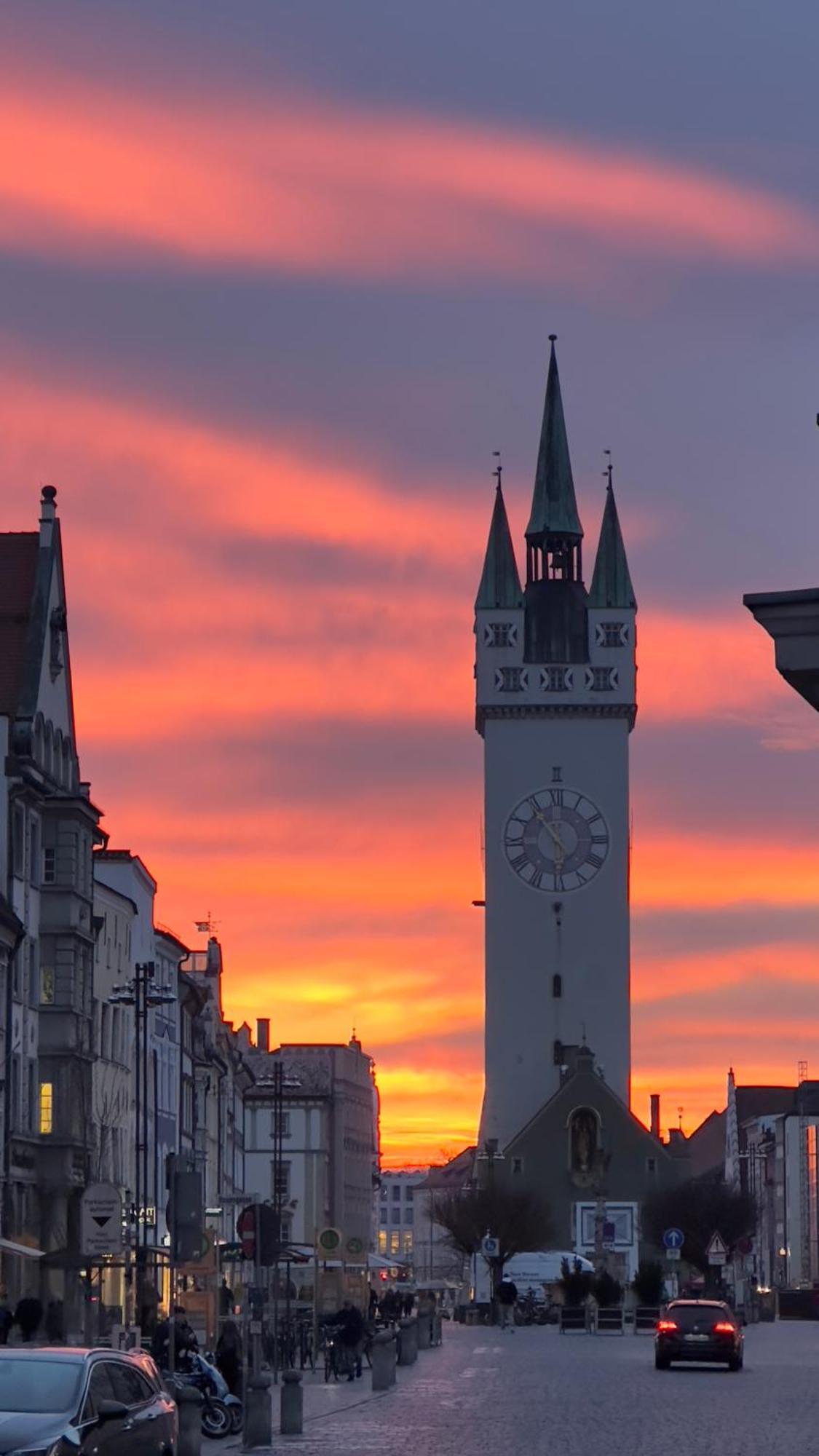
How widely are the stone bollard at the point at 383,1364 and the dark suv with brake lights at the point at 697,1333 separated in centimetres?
735

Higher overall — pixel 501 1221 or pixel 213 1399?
pixel 501 1221

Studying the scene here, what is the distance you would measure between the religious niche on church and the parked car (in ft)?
423

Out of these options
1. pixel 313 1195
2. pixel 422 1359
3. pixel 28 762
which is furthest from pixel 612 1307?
pixel 313 1195

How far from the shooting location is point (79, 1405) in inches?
809

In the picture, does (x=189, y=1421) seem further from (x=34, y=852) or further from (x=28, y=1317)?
(x=34, y=852)

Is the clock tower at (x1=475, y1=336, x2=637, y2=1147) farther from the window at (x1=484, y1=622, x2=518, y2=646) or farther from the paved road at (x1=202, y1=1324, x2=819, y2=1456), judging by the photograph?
the paved road at (x1=202, y1=1324, x2=819, y2=1456)

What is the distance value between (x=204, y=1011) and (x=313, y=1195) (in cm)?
7336

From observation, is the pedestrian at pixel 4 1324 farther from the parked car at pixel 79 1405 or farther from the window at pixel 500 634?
the window at pixel 500 634

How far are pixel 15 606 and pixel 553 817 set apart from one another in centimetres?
8352

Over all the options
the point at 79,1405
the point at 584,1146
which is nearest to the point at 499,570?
the point at 584,1146

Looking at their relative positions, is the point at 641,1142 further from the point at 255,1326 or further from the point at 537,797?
the point at 255,1326

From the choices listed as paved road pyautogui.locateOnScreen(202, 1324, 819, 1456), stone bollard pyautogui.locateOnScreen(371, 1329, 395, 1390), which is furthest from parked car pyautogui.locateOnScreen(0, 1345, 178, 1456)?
stone bollard pyautogui.locateOnScreen(371, 1329, 395, 1390)

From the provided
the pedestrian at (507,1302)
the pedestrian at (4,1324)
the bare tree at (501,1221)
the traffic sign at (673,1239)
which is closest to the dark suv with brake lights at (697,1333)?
the pedestrian at (4,1324)

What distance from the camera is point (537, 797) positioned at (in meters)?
154
